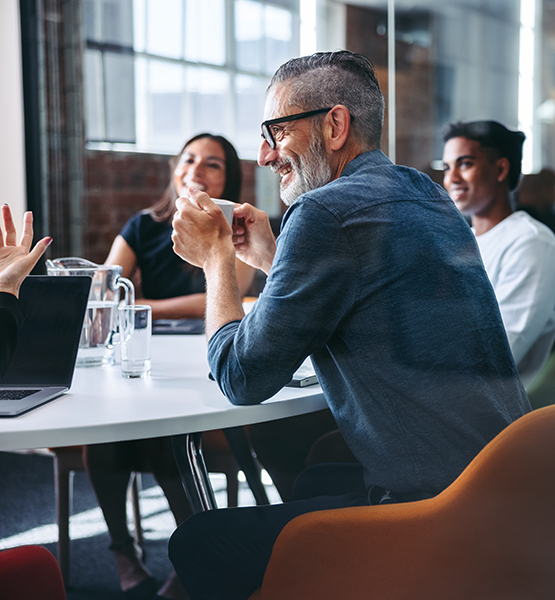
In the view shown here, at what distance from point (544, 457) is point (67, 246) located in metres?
2.71

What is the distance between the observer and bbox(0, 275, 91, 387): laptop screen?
3.59ft

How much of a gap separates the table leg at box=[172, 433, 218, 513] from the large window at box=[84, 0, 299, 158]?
1.98m

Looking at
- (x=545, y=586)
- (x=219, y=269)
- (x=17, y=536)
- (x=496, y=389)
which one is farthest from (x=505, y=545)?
(x=17, y=536)

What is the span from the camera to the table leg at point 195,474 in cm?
118

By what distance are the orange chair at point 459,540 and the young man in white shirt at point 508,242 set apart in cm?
37

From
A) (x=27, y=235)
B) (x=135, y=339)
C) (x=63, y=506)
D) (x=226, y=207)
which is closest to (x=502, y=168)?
(x=226, y=207)

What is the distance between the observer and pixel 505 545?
819 mm

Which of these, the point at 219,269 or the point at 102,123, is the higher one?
the point at 102,123

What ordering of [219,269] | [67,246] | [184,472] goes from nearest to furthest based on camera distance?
[219,269] < [184,472] < [67,246]

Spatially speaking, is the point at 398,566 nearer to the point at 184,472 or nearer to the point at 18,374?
the point at 184,472

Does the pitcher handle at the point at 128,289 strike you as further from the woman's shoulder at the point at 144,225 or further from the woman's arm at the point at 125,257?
the woman's shoulder at the point at 144,225

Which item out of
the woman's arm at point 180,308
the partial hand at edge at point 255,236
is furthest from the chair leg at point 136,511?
the partial hand at edge at point 255,236

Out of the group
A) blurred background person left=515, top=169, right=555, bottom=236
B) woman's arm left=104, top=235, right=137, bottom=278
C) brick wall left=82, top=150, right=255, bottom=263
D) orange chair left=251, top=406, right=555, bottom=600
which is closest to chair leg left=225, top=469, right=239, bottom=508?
orange chair left=251, top=406, right=555, bottom=600

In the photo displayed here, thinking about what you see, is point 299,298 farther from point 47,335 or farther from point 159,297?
point 159,297
